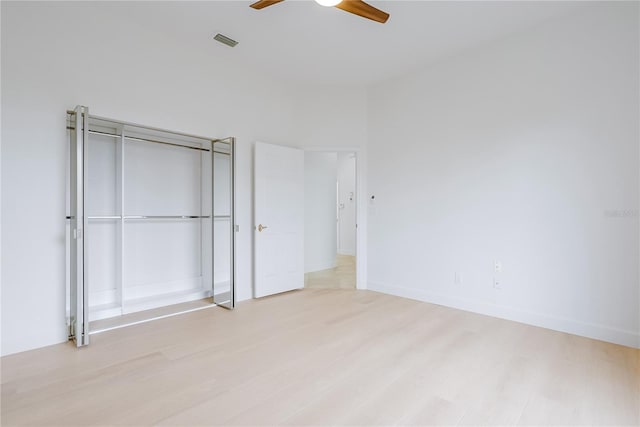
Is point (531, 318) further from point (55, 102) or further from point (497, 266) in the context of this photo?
point (55, 102)

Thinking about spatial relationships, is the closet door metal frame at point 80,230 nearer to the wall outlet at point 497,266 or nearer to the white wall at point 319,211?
the white wall at point 319,211

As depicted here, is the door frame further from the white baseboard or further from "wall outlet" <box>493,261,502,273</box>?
"wall outlet" <box>493,261,502,273</box>

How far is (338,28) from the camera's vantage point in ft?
10.6

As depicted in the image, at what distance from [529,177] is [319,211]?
365 centimetres

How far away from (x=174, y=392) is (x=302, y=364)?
85cm

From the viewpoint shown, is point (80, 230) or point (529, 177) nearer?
point (80, 230)

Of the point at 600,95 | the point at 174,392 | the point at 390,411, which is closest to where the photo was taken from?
the point at 390,411

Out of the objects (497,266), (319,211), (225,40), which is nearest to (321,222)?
(319,211)

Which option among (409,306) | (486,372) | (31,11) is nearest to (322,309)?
(409,306)

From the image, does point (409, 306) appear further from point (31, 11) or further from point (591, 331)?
point (31, 11)

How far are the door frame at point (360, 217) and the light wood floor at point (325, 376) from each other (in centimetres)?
144

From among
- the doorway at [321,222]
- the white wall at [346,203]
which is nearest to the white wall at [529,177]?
the doorway at [321,222]

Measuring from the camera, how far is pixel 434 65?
13.1ft

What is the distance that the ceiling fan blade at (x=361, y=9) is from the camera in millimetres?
2307
